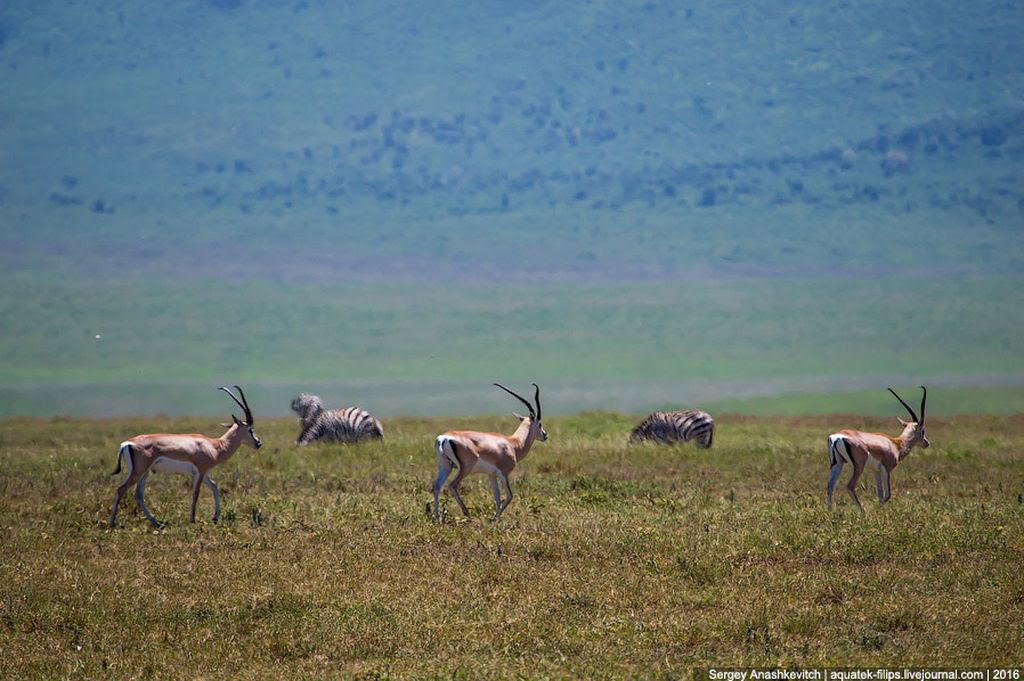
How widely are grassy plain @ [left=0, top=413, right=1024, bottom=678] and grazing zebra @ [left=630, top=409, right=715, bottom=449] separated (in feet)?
29.2

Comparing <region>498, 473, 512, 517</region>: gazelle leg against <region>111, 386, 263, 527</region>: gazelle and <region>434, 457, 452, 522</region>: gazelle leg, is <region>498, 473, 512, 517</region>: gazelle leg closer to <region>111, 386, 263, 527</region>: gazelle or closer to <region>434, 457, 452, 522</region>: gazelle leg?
<region>434, 457, 452, 522</region>: gazelle leg

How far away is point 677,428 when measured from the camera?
32656 mm

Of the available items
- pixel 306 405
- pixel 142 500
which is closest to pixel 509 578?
pixel 142 500

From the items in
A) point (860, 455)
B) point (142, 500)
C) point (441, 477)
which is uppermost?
point (860, 455)

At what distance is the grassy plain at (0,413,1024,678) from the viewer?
464 inches

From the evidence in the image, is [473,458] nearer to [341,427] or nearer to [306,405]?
[341,427]

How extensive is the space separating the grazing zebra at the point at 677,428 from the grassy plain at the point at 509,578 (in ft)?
29.2

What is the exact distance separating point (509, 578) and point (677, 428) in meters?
18.8

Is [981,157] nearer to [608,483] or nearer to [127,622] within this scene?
[608,483]

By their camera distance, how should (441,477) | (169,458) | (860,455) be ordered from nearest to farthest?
(169,458)
(441,477)
(860,455)

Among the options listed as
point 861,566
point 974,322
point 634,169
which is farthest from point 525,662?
point 634,169

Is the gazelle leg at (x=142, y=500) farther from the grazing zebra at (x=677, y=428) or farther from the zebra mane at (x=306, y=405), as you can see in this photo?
the zebra mane at (x=306, y=405)

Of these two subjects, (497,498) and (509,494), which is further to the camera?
(509,494)

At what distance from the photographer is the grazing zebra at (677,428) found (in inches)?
1278
